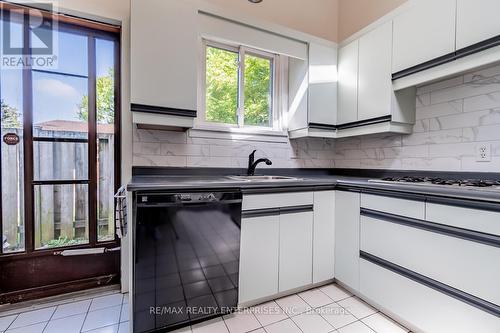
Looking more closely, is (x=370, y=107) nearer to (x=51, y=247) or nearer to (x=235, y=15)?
(x=235, y=15)

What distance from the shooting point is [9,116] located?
1.61m

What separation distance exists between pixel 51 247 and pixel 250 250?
1.47m

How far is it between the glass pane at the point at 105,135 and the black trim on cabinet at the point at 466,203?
2.19 metres

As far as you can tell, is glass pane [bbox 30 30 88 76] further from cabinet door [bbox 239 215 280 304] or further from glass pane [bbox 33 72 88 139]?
cabinet door [bbox 239 215 280 304]

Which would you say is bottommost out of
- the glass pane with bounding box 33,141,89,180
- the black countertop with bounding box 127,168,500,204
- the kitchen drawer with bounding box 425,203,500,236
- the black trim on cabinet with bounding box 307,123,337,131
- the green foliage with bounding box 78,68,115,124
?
the kitchen drawer with bounding box 425,203,500,236

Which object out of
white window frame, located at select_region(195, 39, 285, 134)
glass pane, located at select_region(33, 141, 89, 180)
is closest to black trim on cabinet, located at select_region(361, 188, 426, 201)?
white window frame, located at select_region(195, 39, 285, 134)

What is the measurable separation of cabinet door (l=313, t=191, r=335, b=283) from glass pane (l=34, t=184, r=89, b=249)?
69.9 inches

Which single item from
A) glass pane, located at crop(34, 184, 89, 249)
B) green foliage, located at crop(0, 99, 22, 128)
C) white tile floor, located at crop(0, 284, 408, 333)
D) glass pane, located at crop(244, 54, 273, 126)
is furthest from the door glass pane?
glass pane, located at crop(244, 54, 273, 126)

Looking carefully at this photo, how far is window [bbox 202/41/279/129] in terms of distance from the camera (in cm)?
219

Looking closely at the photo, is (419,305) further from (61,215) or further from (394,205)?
(61,215)

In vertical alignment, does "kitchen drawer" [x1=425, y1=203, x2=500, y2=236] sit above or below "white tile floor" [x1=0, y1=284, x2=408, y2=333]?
above

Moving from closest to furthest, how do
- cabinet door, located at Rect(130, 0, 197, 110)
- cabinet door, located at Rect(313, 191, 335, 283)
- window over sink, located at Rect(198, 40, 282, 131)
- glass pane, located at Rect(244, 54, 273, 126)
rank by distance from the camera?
cabinet door, located at Rect(130, 0, 197, 110) < cabinet door, located at Rect(313, 191, 335, 283) < window over sink, located at Rect(198, 40, 282, 131) < glass pane, located at Rect(244, 54, 273, 126)

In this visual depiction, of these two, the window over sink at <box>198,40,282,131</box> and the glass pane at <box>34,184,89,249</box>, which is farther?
the window over sink at <box>198,40,282,131</box>

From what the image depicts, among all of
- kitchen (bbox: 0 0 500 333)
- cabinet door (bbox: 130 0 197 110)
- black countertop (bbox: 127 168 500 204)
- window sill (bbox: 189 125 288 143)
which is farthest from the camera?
window sill (bbox: 189 125 288 143)
